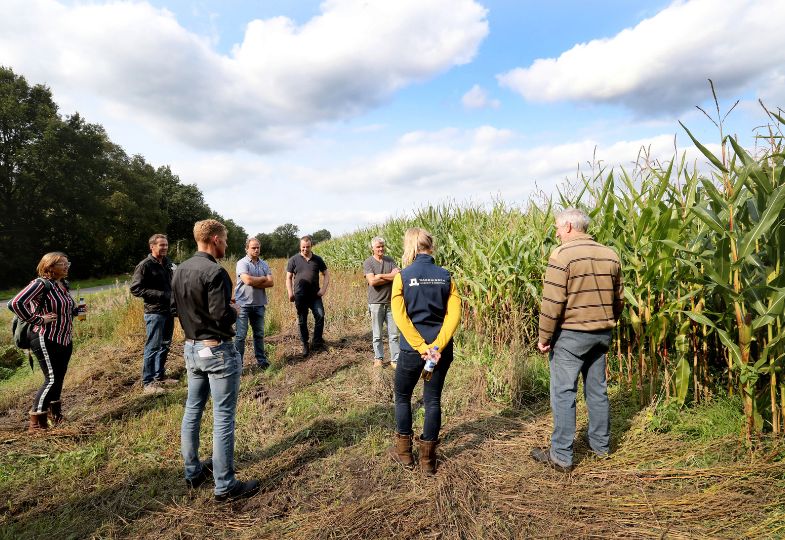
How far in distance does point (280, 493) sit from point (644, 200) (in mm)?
Result: 4162

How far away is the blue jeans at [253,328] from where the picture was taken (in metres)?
5.72

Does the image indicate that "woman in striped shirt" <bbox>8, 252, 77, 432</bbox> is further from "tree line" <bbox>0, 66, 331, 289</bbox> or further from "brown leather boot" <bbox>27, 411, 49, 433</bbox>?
"tree line" <bbox>0, 66, 331, 289</bbox>

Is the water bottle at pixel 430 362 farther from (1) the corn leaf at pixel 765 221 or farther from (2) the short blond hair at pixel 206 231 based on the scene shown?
(1) the corn leaf at pixel 765 221

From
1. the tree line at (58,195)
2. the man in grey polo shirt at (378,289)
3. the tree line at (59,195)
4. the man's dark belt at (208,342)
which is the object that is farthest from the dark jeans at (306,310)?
the tree line at (58,195)

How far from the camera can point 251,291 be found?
5801mm

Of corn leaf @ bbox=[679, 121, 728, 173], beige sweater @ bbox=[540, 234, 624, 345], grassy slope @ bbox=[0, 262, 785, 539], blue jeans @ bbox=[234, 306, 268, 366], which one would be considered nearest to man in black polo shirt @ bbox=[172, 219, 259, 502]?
grassy slope @ bbox=[0, 262, 785, 539]

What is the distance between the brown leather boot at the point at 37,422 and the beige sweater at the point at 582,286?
16.3ft

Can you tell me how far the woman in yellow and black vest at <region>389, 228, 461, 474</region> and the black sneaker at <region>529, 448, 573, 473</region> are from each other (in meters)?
0.82

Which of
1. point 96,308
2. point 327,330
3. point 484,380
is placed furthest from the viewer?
point 96,308

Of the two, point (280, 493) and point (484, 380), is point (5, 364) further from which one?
point (484, 380)

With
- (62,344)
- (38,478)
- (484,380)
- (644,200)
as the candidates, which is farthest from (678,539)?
(62,344)

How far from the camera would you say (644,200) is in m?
3.98

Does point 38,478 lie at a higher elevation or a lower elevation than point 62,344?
lower

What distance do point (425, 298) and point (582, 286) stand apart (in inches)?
45.1
